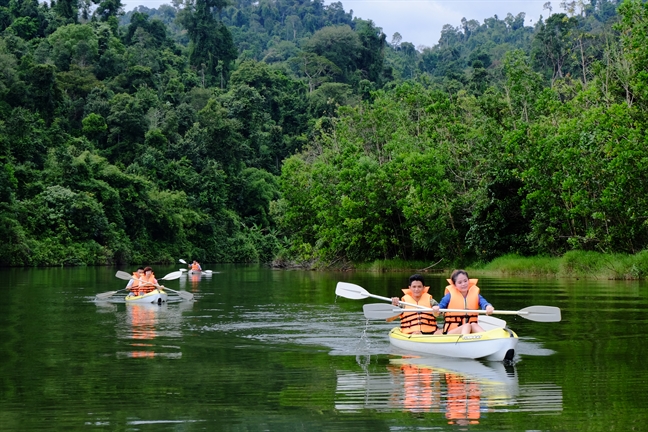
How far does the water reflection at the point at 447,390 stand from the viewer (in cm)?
909

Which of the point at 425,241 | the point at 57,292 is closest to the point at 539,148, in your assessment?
the point at 425,241

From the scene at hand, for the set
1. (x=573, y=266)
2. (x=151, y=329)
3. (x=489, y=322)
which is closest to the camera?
(x=489, y=322)

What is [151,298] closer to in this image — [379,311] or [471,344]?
[379,311]

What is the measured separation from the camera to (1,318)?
63.5 ft

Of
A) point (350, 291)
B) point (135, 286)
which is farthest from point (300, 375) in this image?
point (135, 286)

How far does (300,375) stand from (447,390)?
6.77 feet

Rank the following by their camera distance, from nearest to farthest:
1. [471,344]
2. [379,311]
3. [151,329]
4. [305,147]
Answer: [471,344], [379,311], [151,329], [305,147]

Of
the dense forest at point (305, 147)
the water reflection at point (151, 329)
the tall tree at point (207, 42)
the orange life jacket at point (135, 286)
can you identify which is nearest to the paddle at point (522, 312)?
the water reflection at point (151, 329)

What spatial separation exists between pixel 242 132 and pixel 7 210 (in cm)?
3428

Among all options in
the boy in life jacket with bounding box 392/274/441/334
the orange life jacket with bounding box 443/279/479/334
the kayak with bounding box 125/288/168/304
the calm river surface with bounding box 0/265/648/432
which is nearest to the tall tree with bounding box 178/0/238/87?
the kayak with bounding box 125/288/168/304

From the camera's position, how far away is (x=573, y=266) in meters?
33.7

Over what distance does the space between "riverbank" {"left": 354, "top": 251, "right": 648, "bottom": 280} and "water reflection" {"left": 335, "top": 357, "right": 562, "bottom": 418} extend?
1947 centimetres

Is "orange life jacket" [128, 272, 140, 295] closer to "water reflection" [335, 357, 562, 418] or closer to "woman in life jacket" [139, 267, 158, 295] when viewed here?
"woman in life jacket" [139, 267, 158, 295]

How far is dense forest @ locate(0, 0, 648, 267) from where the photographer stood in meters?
33.0
